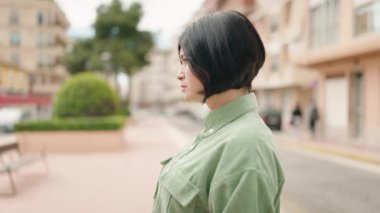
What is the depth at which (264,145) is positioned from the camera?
151 centimetres

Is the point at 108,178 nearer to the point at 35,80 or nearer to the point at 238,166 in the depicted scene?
the point at 238,166

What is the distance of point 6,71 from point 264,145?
126 feet

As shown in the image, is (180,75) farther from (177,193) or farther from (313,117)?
(313,117)

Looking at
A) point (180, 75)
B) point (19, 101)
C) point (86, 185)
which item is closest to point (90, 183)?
point (86, 185)

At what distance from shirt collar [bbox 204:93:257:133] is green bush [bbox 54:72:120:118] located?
16.9 m

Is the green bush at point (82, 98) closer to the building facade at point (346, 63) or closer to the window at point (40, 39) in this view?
the building facade at point (346, 63)

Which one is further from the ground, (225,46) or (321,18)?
(321,18)

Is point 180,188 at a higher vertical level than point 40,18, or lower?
lower

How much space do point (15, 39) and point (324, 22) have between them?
2739cm

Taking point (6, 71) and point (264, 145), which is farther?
point (6, 71)

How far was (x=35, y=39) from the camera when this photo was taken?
44.6 metres

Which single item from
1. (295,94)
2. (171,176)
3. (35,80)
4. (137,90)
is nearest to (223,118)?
(171,176)

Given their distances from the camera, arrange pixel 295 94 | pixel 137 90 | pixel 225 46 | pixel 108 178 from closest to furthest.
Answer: pixel 225 46
pixel 108 178
pixel 295 94
pixel 137 90

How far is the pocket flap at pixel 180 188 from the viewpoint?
5.11 feet
